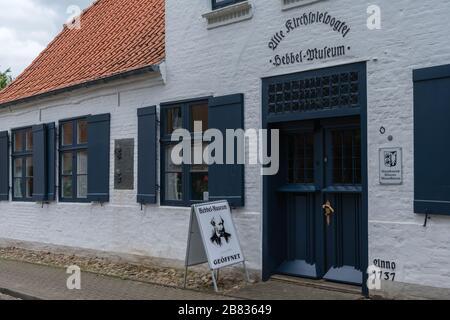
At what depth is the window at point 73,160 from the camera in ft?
41.5

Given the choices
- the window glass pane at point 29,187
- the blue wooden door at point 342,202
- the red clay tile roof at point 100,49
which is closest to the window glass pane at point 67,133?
the red clay tile roof at point 100,49

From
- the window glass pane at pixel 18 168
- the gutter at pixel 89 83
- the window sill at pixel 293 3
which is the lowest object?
the window glass pane at pixel 18 168

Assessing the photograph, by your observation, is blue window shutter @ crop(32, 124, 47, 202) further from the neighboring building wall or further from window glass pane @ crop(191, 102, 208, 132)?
window glass pane @ crop(191, 102, 208, 132)

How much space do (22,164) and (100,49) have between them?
12.3 feet

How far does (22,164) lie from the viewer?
14.8 meters

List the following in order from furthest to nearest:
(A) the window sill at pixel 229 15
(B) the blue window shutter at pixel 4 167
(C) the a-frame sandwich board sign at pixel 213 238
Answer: (B) the blue window shutter at pixel 4 167 → (A) the window sill at pixel 229 15 → (C) the a-frame sandwich board sign at pixel 213 238

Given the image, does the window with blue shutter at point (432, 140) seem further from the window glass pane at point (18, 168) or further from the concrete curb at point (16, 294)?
the window glass pane at point (18, 168)

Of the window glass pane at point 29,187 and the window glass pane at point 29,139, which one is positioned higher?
the window glass pane at point 29,139

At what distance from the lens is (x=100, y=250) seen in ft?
38.8

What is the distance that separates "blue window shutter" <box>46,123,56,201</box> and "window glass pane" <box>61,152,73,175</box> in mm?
250

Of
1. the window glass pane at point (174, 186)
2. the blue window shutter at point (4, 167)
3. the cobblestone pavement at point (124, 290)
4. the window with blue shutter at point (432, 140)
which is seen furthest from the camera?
the blue window shutter at point (4, 167)

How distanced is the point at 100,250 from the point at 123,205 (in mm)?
1167

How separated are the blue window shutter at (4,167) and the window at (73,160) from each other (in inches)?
102

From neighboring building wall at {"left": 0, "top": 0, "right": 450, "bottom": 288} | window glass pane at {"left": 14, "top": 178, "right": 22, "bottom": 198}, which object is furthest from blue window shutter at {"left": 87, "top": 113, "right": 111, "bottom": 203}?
window glass pane at {"left": 14, "top": 178, "right": 22, "bottom": 198}
